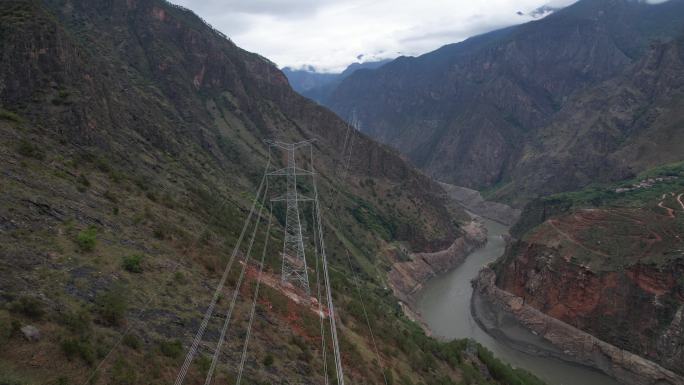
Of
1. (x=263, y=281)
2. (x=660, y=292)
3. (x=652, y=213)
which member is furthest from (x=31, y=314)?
(x=652, y=213)

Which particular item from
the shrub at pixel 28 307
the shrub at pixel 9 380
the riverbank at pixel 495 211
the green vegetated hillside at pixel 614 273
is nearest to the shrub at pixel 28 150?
the shrub at pixel 28 307

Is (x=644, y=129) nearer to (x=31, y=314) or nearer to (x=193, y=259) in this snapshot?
(x=193, y=259)

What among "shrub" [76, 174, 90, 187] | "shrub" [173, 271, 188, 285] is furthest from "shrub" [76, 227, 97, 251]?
"shrub" [76, 174, 90, 187]

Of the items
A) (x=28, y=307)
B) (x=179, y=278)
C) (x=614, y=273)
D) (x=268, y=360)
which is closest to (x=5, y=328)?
(x=28, y=307)

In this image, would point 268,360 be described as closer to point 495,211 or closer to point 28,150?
point 28,150

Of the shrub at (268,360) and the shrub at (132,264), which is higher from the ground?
the shrub at (132,264)

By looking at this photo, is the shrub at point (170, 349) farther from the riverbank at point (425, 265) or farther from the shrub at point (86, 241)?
the riverbank at point (425, 265)

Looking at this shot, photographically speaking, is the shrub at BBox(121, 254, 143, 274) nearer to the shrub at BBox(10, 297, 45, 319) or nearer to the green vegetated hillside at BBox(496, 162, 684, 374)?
the shrub at BBox(10, 297, 45, 319)
